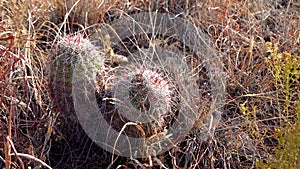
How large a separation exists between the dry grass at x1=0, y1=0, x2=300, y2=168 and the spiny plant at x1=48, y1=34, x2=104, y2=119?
0.15m

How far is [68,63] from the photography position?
1.99 m

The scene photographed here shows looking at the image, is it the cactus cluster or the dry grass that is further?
the dry grass

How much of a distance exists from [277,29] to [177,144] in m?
1.19

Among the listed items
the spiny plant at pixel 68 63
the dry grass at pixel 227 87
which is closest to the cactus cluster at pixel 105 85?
the spiny plant at pixel 68 63

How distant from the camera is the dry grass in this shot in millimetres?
2168

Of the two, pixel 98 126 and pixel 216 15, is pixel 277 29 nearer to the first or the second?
pixel 216 15

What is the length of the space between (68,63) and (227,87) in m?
0.97

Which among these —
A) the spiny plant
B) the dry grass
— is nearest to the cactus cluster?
the spiny plant

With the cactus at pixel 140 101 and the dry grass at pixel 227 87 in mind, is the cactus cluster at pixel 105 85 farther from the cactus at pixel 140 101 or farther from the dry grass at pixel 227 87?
the dry grass at pixel 227 87

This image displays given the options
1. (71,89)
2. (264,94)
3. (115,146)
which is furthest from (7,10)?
(264,94)

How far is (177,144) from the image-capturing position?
227cm

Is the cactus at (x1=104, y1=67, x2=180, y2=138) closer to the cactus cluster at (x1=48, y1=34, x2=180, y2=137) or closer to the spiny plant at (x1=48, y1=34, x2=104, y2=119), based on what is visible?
the cactus cluster at (x1=48, y1=34, x2=180, y2=137)

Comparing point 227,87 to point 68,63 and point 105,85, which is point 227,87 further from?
point 68,63

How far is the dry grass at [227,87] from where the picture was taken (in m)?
2.17
